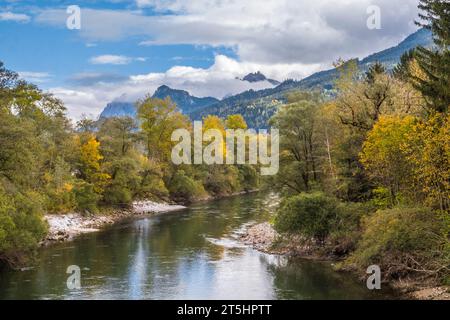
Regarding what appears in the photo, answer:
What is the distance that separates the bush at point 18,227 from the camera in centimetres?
3206

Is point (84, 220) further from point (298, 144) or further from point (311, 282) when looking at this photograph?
point (311, 282)

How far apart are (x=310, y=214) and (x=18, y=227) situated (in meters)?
21.2

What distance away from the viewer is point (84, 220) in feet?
190

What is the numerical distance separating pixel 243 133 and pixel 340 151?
2526 inches

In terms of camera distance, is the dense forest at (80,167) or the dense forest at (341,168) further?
the dense forest at (80,167)

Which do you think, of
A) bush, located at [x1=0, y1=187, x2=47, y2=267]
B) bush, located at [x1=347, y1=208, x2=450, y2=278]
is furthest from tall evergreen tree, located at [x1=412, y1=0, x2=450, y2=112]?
bush, located at [x1=0, y1=187, x2=47, y2=267]

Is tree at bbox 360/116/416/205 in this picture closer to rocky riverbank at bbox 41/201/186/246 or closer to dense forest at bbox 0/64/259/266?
dense forest at bbox 0/64/259/266

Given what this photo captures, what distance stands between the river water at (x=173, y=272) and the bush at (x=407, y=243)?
212cm

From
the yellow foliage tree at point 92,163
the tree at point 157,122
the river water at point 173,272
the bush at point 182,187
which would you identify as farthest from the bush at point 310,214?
the tree at point 157,122

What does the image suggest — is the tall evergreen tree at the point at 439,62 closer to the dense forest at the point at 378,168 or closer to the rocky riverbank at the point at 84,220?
the dense forest at the point at 378,168

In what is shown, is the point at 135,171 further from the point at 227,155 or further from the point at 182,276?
the point at 182,276

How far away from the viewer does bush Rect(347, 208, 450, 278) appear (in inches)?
1054
